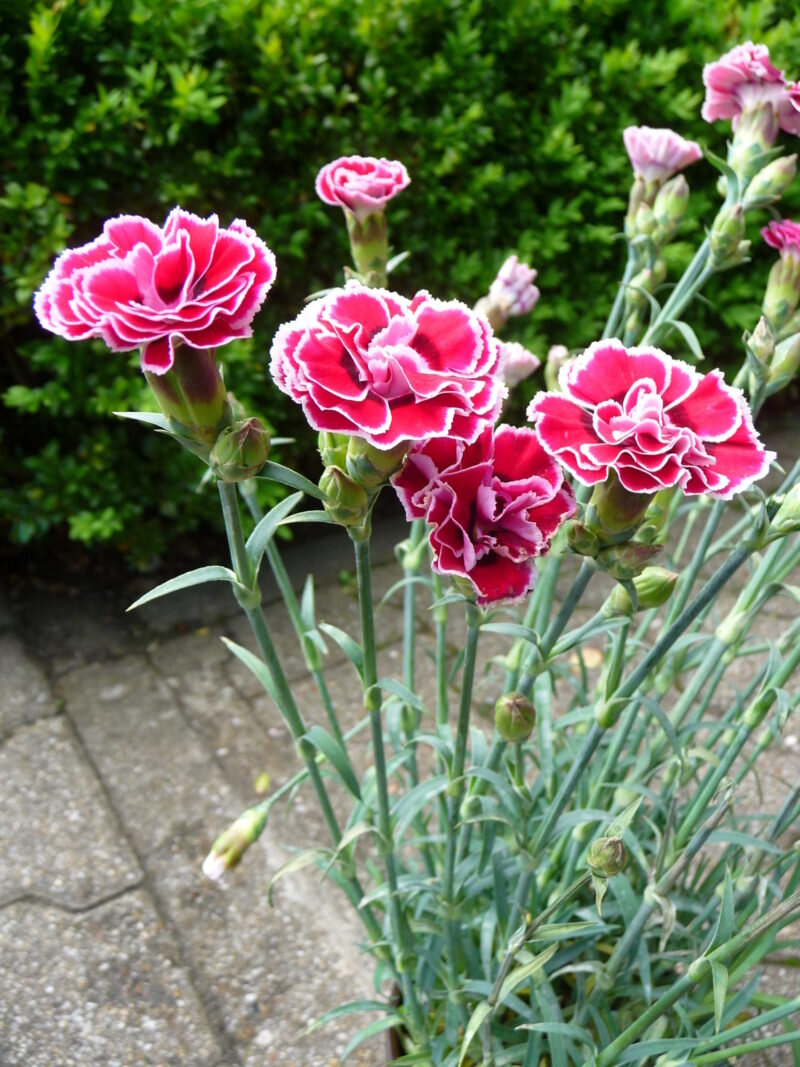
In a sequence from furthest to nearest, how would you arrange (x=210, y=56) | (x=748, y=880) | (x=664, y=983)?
1. (x=210, y=56)
2. (x=664, y=983)
3. (x=748, y=880)

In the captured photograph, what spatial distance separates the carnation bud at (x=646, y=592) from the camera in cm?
73

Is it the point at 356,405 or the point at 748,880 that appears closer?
the point at 356,405

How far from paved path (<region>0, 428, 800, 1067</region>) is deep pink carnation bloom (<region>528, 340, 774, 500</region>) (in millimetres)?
1043

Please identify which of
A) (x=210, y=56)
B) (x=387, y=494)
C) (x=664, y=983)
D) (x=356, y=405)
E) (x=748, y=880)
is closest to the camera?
(x=356, y=405)

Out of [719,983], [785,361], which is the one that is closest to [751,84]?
[785,361]

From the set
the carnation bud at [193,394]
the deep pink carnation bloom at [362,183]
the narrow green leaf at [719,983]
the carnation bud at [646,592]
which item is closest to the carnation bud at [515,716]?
the carnation bud at [646,592]

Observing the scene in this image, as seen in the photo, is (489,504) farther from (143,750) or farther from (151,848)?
(143,750)

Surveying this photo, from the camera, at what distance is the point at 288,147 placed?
1910mm

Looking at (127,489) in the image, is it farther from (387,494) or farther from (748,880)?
(748,880)

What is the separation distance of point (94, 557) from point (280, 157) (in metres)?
1.01

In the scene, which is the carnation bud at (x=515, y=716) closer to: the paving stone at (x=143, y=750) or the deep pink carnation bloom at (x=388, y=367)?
the deep pink carnation bloom at (x=388, y=367)

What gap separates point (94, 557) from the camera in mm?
2273

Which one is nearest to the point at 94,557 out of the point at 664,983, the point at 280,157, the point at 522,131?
the point at 280,157

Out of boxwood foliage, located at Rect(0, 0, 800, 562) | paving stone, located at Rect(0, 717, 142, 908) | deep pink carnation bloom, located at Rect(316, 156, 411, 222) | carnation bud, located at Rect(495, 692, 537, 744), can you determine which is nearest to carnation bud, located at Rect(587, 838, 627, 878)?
carnation bud, located at Rect(495, 692, 537, 744)
